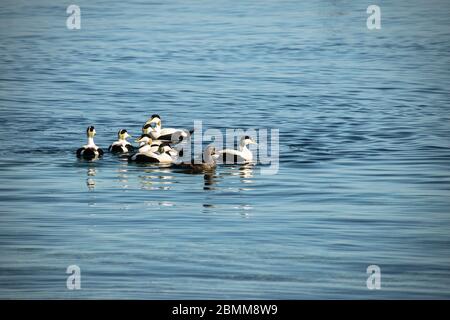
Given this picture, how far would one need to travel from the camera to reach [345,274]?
13.6 metres

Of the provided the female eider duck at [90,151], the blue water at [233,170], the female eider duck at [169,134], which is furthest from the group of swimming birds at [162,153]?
the female eider duck at [169,134]

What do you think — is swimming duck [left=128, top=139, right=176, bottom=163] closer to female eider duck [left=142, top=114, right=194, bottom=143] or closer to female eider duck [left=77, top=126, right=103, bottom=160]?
female eider duck [left=77, top=126, right=103, bottom=160]

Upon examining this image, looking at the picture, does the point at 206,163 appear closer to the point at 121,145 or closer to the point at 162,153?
the point at 162,153

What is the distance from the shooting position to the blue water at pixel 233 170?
13.7m

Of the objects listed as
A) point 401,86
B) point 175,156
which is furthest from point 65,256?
point 401,86

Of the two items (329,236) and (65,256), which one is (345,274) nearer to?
(329,236)

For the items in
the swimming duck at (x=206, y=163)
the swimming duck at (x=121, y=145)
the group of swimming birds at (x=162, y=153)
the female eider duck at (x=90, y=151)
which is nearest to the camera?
the swimming duck at (x=206, y=163)

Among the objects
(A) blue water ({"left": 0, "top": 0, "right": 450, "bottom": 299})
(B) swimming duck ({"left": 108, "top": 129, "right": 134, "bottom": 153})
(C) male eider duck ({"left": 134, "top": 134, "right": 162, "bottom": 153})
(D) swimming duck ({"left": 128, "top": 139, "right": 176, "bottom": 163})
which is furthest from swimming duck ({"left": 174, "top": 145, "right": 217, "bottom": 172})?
(B) swimming duck ({"left": 108, "top": 129, "right": 134, "bottom": 153})

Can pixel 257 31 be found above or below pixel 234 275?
above

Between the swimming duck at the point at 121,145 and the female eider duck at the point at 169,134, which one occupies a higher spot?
the female eider duck at the point at 169,134

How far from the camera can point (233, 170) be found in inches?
801

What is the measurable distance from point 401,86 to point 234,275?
63.5 ft

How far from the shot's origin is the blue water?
13703mm

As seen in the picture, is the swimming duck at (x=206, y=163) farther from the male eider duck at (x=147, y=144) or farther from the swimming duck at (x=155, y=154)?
the male eider duck at (x=147, y=144)
